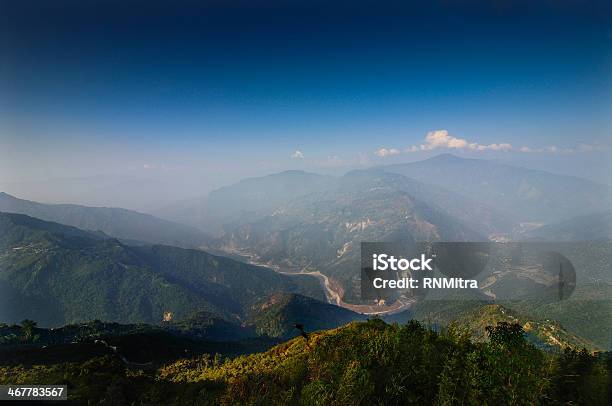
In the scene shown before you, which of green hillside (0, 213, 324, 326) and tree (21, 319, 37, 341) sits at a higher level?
tree (21, 319, 37, 341)

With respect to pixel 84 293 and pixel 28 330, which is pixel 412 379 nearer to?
pixel 28 330

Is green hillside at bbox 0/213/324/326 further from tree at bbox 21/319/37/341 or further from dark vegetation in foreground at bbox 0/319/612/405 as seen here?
dark vegetation in foreground at bbox 0/319/612/405

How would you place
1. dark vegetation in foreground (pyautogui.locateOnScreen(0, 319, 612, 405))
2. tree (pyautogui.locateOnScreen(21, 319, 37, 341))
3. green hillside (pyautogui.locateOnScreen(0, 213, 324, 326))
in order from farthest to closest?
green hillside (pyautogui.locateOnScreen(0, 213, 324, 326)), tree (pyautogui.locateOnScreen(21, 319, 37, 341)), dark vegetation in foreground (pyautogui.locateOnScreen(0, 319, 612, 405))

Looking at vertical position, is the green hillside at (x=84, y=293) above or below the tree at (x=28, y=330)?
below


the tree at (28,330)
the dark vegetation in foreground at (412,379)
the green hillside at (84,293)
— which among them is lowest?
the green hillside at (84,293)

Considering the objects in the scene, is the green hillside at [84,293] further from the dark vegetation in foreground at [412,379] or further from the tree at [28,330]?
the dark vegetation in foreground at [412,379]

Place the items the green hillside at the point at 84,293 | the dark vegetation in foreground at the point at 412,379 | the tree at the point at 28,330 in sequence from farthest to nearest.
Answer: the green hillside at the point at 84,293 → the tree at the point at 28,330 → the dark vegetation in foreground at the point at 412,379

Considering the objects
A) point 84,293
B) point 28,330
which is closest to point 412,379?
point 28,330

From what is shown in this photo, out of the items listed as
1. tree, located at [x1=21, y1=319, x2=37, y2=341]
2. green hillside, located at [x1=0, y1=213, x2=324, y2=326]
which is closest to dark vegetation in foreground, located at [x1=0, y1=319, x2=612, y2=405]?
tree, located at [x1=21, y1=319, x2=37, y2=341]

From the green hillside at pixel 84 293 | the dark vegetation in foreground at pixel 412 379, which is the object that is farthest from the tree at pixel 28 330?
the green hillside at pixel 84 293

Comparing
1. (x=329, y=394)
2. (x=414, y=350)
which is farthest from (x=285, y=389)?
(x=414, y=350)

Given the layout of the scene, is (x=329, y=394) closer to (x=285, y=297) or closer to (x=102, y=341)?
(x=102, y=341)
